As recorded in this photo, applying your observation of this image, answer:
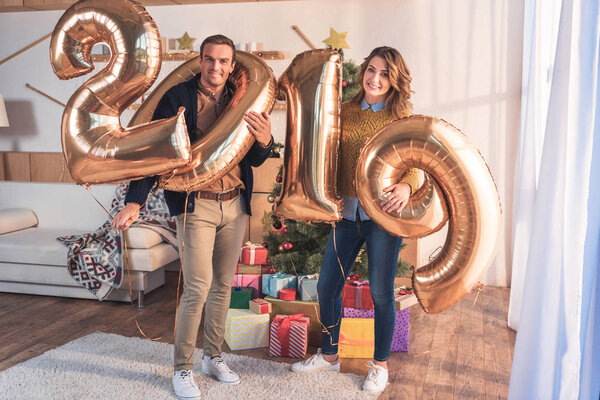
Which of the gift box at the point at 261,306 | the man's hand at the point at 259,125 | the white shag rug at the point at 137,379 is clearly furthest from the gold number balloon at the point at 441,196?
the gift box at the point at 261,306

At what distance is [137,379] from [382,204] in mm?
1216

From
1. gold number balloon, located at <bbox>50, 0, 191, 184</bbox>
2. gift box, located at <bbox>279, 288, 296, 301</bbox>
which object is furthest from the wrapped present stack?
gold number balloon, located at <bbox>50, 0, 191, 184</bbox>

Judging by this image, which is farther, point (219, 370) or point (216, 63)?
point (219, 370)

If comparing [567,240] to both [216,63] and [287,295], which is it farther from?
[287,295]

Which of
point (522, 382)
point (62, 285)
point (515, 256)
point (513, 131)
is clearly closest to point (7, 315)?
point (62, 285)

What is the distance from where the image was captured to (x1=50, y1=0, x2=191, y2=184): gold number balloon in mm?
1516

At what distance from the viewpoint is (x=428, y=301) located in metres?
1.63

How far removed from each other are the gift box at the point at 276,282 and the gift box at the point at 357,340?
371mm

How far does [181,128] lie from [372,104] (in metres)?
0.68

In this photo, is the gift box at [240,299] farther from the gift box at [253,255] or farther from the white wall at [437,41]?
the white wall at [437,41]

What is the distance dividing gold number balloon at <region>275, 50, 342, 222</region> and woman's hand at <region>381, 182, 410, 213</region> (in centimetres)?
21

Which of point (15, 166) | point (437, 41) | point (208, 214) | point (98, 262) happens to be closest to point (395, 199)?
point (208, 214)

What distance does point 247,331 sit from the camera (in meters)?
2.44

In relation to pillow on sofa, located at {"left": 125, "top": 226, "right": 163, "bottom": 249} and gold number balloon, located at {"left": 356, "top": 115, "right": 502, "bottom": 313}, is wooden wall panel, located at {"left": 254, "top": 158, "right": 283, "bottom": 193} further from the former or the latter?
gold number balloon, located at {"left": 356, "top": 115, "right": 502, "bottom": 313}
